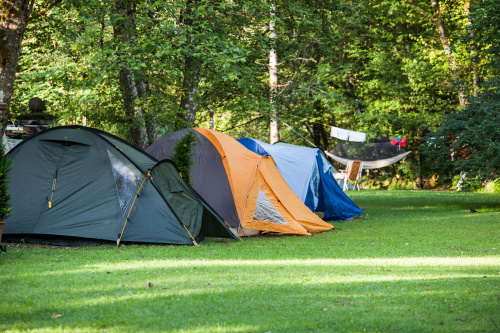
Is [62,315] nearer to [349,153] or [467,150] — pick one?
[467,150]

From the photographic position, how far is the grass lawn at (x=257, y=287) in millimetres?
4062

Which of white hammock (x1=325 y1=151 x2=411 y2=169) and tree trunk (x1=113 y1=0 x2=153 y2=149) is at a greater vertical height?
tree trunk (x1=113 y1=0 x2=153 y2=149)

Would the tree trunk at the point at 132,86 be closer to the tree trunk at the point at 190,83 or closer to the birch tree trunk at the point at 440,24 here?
the tree trunk at the point at 190,83

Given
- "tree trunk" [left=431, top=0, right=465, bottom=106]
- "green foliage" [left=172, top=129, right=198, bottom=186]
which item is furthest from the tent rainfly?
"tree trunk" [left=431, top=0, right=465, bottom=106]

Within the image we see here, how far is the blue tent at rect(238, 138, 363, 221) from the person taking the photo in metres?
12.8

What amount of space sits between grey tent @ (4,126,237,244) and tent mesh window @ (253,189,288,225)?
1328mm

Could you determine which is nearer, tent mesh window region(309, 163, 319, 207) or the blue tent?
the blue tent

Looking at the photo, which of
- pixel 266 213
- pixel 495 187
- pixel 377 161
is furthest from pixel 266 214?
pixel 495 187

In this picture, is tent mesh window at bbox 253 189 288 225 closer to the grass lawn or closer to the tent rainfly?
the tent rainfly

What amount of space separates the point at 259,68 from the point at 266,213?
8703mm

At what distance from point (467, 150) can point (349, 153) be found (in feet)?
33.0

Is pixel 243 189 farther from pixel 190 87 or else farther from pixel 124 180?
pixel 190 87

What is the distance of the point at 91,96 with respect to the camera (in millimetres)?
13422

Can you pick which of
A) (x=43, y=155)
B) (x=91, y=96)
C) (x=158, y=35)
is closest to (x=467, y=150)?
(x=158, y=35)
